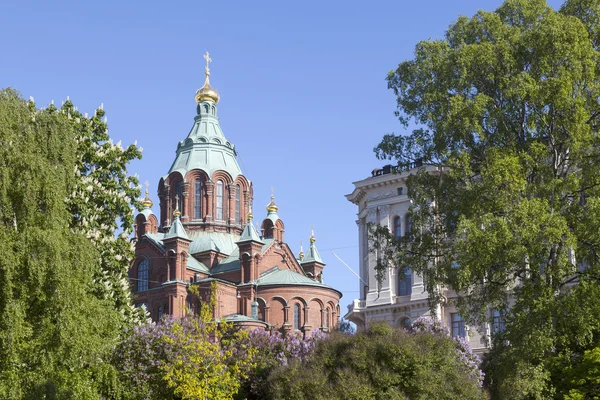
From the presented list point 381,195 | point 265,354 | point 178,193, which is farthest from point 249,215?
point 265,354

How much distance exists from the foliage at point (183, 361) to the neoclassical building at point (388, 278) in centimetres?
1898

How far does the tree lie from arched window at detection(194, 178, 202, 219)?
59.9 meters

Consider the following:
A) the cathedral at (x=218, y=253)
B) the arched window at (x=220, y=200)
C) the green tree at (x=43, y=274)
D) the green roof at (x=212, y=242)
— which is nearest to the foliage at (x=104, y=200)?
the green tree at (x=43, y=274)

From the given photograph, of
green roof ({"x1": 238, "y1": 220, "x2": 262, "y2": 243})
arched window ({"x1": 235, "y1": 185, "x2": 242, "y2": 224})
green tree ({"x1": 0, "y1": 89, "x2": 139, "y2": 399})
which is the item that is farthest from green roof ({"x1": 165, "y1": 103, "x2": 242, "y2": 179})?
green tree ({"x1": 0, "y1": 89, "x2": 139, "y2": 399})

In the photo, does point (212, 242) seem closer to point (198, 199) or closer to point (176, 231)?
point (198, 199)

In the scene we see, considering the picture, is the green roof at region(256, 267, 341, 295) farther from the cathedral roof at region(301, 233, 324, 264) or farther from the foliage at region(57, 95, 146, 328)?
the foliage at region(57, 95, 146, 328)

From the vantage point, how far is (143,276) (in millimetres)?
87062

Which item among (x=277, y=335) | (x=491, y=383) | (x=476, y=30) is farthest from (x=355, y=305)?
(x=476, y=30)

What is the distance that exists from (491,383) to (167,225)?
5987cm

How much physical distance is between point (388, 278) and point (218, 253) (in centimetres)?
3240

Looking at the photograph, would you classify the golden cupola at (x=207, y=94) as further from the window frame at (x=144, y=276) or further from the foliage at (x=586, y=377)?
the foliage at (x=586, y=377)

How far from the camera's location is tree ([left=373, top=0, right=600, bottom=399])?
27.5 m

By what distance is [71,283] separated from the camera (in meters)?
27.6

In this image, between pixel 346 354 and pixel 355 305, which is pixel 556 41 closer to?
pixel 346 354
